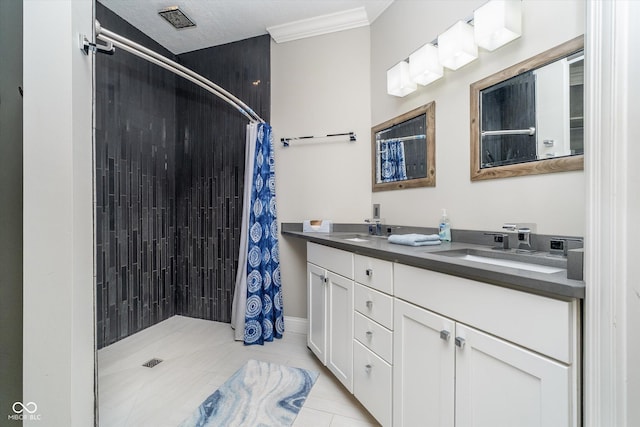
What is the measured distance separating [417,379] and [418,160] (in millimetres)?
1280

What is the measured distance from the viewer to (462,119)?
60.7 inches

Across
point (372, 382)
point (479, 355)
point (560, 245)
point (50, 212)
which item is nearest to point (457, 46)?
point (560, 245)

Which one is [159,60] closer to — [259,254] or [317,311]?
[259,254]

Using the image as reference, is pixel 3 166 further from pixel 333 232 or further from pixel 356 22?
pixel 356 22

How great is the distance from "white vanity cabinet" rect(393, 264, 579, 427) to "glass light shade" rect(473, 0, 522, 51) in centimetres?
111

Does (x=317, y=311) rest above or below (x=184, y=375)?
above

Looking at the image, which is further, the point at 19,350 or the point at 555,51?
the point at 555,51

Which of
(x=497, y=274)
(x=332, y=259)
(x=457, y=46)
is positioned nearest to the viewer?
(x=497, y=274)

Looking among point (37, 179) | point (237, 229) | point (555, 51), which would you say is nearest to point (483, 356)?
point (555, 51)

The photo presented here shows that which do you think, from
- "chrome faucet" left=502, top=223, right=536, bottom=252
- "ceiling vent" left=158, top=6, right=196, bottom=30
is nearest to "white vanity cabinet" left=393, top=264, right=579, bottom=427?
"chrome faucet" left=502, top=223, right=536, bottom=252

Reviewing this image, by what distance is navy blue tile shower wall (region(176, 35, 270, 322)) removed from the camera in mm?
2701

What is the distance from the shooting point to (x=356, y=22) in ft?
7.55

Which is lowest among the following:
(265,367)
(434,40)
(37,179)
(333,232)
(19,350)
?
(265,367)

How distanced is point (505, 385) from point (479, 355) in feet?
0.30
